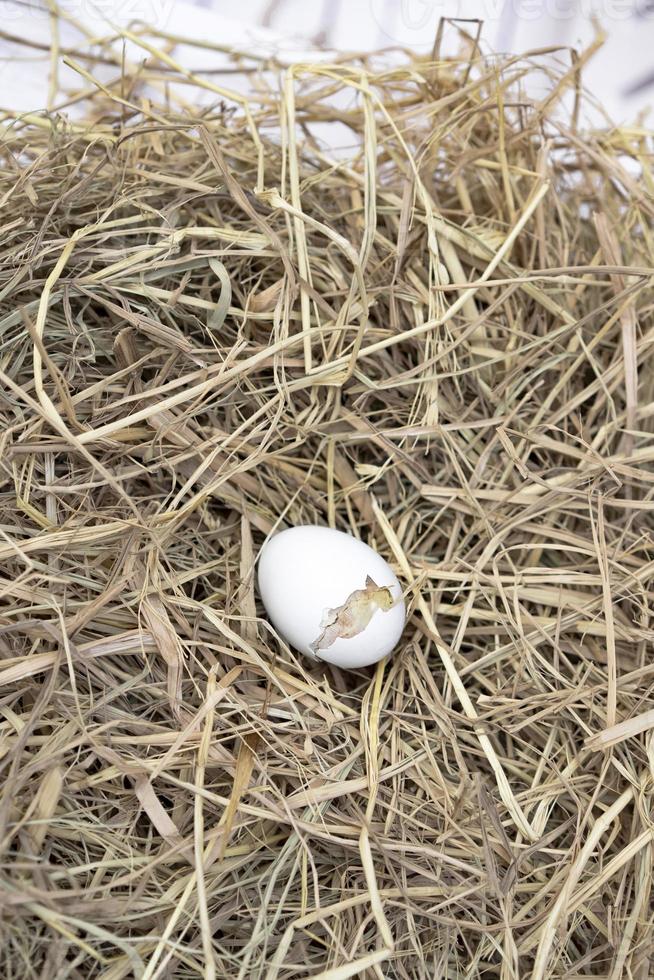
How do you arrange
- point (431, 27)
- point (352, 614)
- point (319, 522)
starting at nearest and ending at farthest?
point (352, 614) < point (319, 522) < point (431, 27)

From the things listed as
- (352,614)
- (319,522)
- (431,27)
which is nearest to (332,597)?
(352,614)

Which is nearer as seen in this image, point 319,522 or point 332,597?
point 332,597

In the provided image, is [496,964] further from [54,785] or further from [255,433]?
[255,433]

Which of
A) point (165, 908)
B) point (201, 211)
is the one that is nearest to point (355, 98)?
point (201, 211)

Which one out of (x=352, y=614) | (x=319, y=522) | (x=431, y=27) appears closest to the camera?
(x=352, y=614)

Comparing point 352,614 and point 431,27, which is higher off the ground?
point 431,27

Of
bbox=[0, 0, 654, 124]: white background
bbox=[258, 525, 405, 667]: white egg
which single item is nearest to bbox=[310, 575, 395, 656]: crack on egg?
bbox=[258, 525, 405, 667]: white egg

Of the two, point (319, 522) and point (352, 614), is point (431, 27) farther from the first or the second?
point (352, 614)
